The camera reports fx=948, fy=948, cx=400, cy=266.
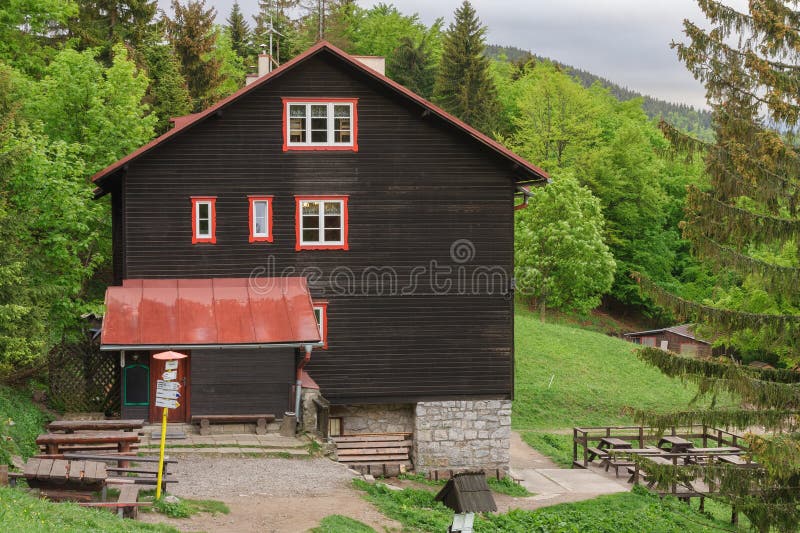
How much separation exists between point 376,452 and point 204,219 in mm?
7994

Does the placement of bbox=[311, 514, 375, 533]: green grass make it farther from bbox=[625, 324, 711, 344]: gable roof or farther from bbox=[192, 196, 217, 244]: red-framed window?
bbox=[625, 324, 711, 344]: gable roof

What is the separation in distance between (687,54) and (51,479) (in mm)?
14046

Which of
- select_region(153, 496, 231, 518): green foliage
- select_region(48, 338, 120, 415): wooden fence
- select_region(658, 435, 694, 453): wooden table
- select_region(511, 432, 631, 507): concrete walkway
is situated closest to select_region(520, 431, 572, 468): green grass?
select_region(511, 432, 631, 507): concrete walkway

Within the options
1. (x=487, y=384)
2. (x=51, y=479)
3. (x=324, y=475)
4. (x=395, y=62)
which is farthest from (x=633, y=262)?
(x=51, y=479)

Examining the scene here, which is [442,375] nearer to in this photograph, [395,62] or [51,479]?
[51,479]

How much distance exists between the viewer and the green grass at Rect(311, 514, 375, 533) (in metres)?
16.5

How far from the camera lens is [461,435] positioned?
26.8 m

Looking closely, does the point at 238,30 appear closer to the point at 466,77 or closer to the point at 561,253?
the point at 466,77

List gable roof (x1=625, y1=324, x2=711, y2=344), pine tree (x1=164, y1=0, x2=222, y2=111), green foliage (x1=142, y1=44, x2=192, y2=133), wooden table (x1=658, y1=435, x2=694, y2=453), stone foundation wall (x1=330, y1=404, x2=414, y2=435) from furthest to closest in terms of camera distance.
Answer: gable roof (x1=625, y1=324, x2=711, y2=344), pine tree (x1=164, y1=0, x2=222, y2=111), green foliage (x1=142, y1=44, x2=192, y2=133), wooden table (x1=658, y1=435, x2=694, y2=453), stone foundation wall (x1=330, y1=404, x2=414, y2=435)

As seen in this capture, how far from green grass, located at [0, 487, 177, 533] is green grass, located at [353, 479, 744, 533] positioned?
18.8 ft

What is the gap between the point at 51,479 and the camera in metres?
15.3

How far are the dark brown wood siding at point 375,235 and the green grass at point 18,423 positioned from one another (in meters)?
4.38

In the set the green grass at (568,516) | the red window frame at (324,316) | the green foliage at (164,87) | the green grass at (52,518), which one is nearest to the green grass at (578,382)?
the red window frame at (324,316)

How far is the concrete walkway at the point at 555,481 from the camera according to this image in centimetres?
2500
